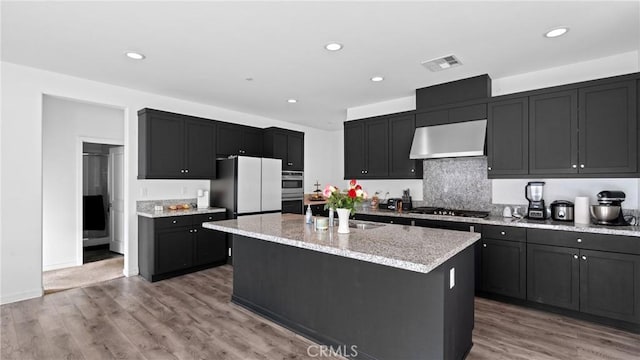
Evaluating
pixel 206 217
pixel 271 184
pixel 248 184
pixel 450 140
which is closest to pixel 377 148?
pixel 450 140

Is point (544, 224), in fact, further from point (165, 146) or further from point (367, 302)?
point (165, 146)

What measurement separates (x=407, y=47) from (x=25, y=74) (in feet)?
13.8

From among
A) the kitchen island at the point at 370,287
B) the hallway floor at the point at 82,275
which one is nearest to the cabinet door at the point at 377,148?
the kitchen island at the point at 370,287

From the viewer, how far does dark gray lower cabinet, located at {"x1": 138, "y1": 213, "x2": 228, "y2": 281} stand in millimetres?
4203

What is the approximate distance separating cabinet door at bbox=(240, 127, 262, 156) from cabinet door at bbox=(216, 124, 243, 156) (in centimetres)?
8

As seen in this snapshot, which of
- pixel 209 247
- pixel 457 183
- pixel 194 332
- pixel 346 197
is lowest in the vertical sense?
A: pixel 194 332

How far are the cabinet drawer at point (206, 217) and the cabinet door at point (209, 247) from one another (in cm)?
12

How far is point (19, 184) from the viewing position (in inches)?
139

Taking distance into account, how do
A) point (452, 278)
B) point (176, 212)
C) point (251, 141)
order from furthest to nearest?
point (251, 141) < point (176, 212) < point (452, 278)

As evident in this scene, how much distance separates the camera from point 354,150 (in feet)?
16.8

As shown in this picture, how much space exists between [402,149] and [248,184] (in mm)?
2404

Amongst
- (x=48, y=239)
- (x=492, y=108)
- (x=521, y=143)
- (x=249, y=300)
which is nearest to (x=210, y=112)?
(x=48, y=239)

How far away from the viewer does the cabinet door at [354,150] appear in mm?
5027

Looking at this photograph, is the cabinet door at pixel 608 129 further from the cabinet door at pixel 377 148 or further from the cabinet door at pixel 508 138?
the cabinet door at pixel 377 148
